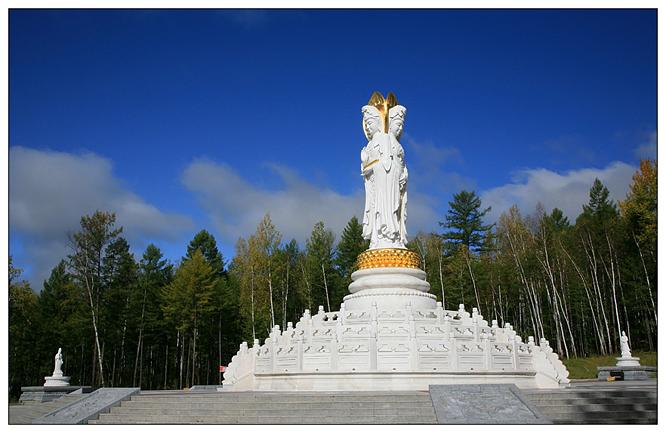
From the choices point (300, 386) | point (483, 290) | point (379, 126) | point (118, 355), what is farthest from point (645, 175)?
point (118, 355)

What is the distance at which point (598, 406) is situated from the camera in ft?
30.2

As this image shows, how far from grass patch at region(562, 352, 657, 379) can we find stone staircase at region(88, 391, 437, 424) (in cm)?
1657

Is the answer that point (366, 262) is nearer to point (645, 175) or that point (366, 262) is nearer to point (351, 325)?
point (351, 325)

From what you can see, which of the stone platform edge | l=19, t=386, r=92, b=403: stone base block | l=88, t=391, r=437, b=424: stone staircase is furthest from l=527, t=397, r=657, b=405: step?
l=19, t=386, r=92, b=403: stone base block

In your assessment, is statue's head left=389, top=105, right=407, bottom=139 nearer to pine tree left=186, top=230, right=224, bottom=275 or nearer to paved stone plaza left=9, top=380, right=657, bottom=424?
paved stone plaza left=9, top=380, right=657, bottom=424

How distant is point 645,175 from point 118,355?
33751 millimetres

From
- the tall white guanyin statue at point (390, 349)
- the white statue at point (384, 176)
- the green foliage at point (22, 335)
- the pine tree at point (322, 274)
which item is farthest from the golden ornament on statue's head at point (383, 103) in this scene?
the green foliage at point (22, 335)

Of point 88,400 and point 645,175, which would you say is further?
point 645,175

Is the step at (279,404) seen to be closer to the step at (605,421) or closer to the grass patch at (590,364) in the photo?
the step at (605,421)

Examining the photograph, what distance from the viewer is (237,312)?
37625mm

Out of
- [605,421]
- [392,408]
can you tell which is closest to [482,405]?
[392,408]

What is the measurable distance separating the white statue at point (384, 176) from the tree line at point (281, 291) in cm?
1455

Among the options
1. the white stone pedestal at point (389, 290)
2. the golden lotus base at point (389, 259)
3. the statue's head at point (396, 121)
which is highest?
the statue's head at point (396, 121)

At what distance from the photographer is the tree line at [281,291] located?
29.2 metres
